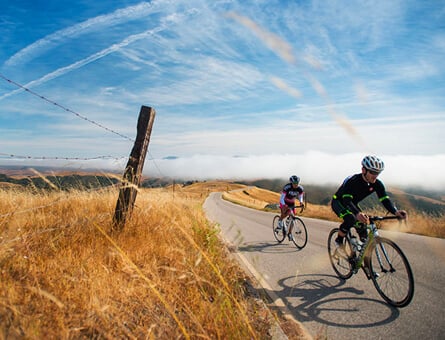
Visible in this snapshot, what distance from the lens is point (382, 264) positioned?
4.48m

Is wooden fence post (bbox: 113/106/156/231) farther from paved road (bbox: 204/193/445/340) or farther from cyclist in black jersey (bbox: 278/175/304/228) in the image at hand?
cyclist in black jersey (bbox: 278/175/304/228)

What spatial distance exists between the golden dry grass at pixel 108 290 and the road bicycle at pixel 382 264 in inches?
83.5

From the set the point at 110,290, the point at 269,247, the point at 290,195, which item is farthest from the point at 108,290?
the point at 290,195

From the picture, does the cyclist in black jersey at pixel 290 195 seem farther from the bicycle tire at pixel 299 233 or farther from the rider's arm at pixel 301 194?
the bicycle tire at pixel 299 233

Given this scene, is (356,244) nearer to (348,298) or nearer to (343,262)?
(343,262)

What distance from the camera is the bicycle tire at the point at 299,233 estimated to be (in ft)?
26.3

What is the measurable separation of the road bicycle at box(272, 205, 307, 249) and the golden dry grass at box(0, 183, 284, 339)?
11.3 feet

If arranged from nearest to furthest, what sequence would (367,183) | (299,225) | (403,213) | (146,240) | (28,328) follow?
(28,328) < (403,213) < (146,240) < (367,183) < (299,225)

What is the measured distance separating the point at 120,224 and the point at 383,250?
4.66m

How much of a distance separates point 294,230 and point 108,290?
670 centimetres

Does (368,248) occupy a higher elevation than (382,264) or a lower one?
higher

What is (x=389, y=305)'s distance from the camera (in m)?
3.97

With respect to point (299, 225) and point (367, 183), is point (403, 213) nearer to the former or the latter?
point (367, 183)

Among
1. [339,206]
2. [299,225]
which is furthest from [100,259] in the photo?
[299,225]
